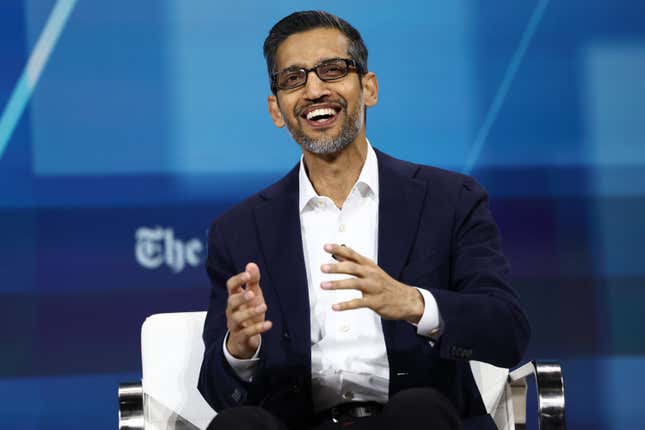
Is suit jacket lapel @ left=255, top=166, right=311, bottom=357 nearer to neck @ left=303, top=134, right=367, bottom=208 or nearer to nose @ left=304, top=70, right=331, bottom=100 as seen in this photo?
neck @ left=303, top=134, right=367, bottom=208

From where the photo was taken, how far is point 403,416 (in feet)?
6.89

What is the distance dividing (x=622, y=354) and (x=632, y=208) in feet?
1.89

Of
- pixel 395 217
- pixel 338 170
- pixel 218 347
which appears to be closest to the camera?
pixel 218 347

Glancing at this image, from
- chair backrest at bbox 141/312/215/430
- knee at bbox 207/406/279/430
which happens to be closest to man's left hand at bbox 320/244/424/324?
knee at bbox 207/406/279/430

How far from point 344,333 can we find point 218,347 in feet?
1.02

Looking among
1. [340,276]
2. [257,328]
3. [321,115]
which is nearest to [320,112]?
[321,115]

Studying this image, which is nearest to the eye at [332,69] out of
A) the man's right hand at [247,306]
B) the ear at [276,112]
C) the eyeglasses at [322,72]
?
the eyeglasses at [322,72]

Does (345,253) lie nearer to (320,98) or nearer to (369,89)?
(320,98)

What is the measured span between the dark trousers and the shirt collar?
0.66 metres

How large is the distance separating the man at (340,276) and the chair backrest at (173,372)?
0.92ft

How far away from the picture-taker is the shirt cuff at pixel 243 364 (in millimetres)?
2410

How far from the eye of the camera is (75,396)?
3.89 m

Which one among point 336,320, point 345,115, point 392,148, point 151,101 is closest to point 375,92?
point 345,115

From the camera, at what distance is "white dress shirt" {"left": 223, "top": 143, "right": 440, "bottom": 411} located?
2.51 m
